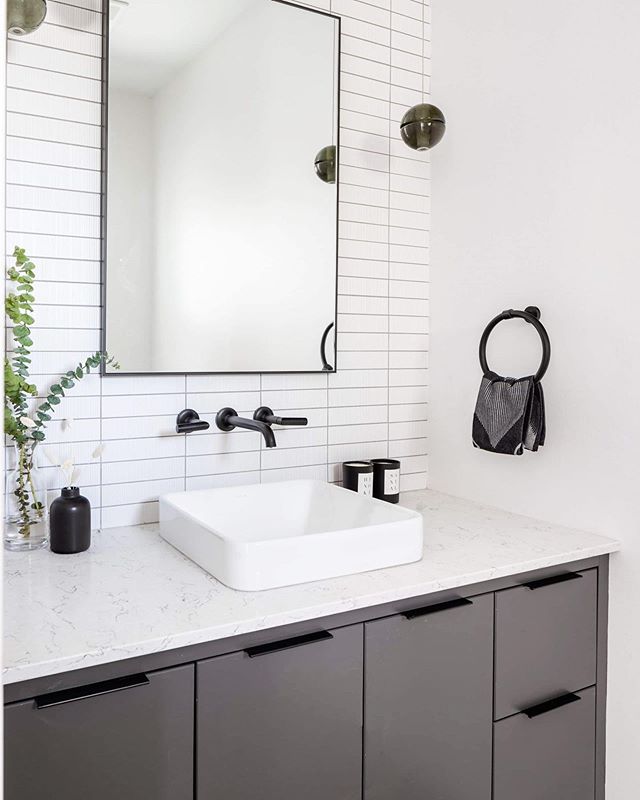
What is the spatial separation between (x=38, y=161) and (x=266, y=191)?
59 cm

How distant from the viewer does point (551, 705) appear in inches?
61.3

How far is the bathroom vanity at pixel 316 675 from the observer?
1.05 m

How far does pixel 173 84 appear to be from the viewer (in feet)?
5.60

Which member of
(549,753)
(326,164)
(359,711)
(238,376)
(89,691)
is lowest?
(549,753)

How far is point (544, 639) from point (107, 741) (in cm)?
96

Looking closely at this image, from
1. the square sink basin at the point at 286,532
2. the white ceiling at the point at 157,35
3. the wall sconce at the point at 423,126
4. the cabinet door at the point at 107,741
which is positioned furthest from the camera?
the wall sconce at the point at 423,126

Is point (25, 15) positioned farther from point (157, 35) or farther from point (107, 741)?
point (107, 741)

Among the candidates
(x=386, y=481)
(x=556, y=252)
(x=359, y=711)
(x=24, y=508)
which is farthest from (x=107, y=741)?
(x=556, y=252)

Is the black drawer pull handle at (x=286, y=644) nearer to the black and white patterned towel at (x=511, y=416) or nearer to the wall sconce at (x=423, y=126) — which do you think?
the black and white patterned towel at (x=511, y=416)

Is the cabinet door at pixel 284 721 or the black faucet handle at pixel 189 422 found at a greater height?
the black faucet handle at pixel 189 422

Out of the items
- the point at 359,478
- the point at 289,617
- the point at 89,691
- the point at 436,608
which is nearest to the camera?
the point at 89,691

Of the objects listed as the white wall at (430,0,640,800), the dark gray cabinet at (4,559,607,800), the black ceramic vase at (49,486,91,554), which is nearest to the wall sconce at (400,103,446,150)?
the white wall at (430,0,640,800)

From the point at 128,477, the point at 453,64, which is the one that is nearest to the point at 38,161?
the point at 128,477

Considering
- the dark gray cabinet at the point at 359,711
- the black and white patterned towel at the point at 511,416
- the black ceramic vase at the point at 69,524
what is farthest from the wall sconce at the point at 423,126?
the black ceramic vase at the point at 69,524
